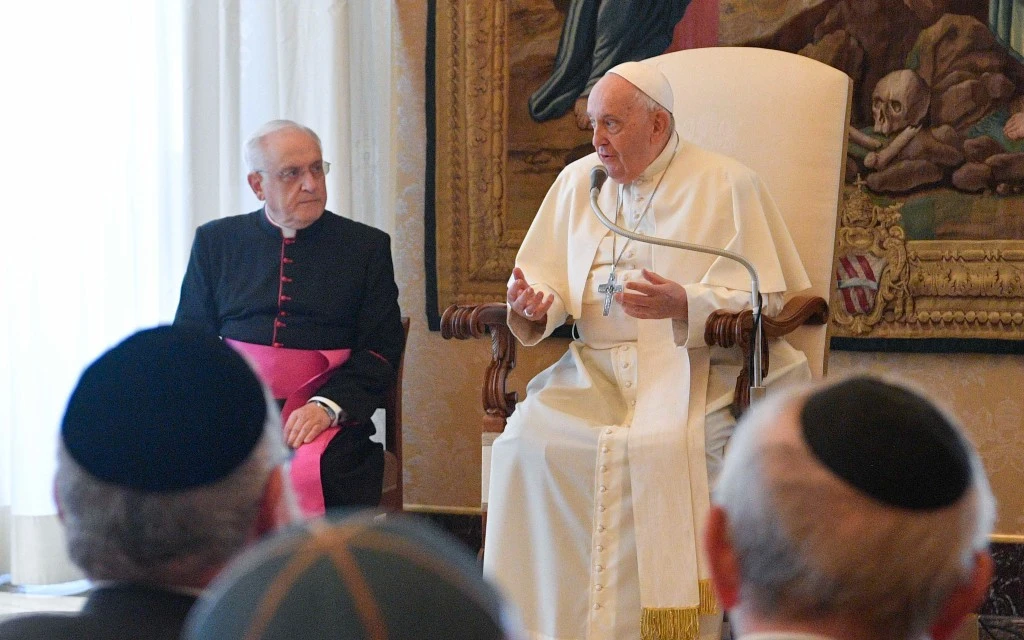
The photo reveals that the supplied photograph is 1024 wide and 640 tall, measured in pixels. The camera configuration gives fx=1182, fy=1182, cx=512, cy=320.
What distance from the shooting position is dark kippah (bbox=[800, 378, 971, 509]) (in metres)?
0.98

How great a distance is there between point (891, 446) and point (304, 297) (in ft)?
10.4

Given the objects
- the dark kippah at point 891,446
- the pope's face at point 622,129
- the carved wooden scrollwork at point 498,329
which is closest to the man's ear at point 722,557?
the dark kippah at point 891,446

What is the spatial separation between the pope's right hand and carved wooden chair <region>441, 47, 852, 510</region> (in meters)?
0.09

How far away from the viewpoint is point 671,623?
322cm

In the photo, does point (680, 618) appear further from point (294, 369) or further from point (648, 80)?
point (648, 80)

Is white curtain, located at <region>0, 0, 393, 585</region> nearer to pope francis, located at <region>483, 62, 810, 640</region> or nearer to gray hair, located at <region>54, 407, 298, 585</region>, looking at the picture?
pope francis, located at <region>483, 62, 810, 640</region>

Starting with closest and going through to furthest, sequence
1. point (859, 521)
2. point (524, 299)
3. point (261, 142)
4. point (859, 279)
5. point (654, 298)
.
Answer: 1. point (859, 521)
2. point (654, 298)
3. point (524, 299)
4. point (261, 142)
5. point (859, 279)

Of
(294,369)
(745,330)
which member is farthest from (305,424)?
(745,330)

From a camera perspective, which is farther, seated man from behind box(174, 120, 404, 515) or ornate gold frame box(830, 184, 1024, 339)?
ornate gold frame box(830, 184, 1024, 339)

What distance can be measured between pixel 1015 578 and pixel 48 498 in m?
3.66

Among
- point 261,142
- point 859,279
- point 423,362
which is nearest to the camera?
point 261,142

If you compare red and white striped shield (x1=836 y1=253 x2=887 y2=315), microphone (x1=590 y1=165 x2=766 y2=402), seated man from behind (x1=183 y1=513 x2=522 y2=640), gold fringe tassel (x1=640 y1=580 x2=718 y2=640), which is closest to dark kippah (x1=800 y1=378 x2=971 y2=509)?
seated man from behind (x1=183 y1=513 x2=522 y2=640)

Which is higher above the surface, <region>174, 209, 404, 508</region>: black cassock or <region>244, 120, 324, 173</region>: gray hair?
<region>244, 120, 324, 173</region>: gray hair

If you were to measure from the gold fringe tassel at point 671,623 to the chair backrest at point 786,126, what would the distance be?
3.19 ft
